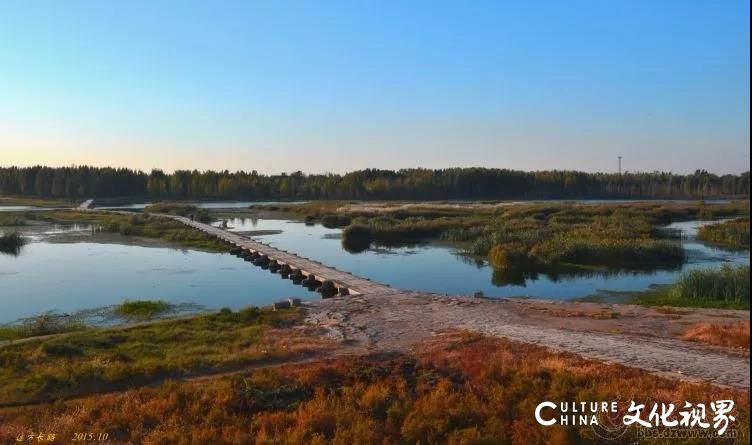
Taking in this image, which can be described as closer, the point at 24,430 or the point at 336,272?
the point at 24,430

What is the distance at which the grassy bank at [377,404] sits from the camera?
27.8 feet

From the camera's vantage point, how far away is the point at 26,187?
12375 centimetres

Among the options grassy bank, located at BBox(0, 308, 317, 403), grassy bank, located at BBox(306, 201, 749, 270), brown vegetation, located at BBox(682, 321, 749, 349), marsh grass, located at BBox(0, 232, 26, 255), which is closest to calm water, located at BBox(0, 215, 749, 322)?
marsh grass, located at BBox(0, 232, 26, 255)

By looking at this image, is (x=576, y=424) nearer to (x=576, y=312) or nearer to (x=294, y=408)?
Result: (x=294, y=408)

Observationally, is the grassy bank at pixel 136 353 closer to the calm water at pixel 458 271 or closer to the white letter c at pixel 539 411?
the white letter c at pixel 539 411

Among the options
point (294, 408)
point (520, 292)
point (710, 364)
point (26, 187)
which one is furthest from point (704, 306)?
point (26, 187)

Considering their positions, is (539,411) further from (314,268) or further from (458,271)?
(458,271)

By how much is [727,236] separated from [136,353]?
37196 millimetres

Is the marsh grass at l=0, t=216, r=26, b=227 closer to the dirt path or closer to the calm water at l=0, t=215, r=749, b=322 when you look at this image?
the calm water at l=0, t=215, r=749, b=322

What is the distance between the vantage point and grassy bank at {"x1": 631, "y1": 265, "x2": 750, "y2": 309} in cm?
1928

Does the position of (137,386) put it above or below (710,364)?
below

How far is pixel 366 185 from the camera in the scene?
12600 cm

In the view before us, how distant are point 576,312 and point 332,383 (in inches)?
353

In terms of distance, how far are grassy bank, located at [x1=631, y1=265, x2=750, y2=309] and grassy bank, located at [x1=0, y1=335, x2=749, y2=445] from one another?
10.3 m
